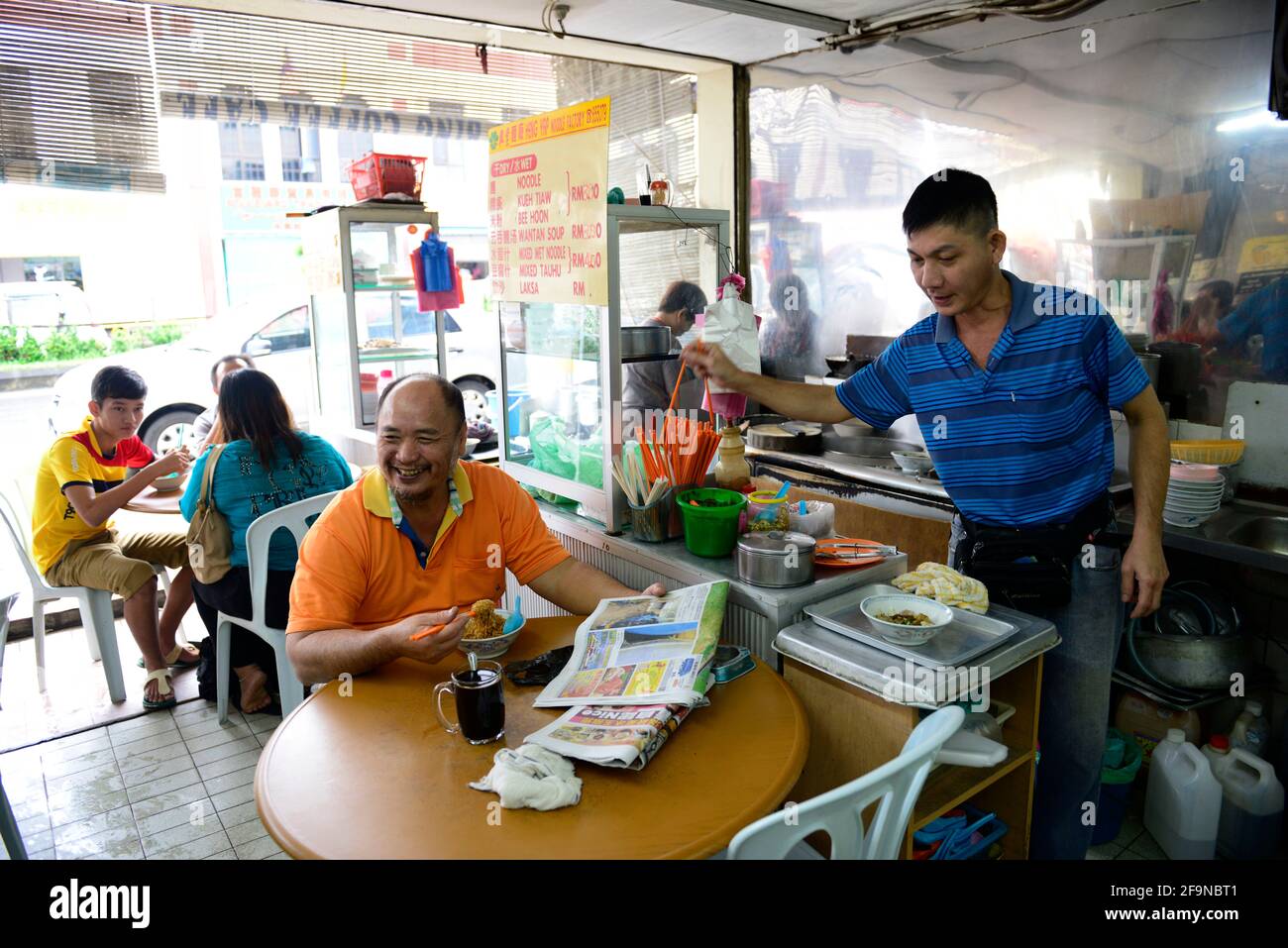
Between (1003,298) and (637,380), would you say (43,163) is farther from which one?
(1003,298)

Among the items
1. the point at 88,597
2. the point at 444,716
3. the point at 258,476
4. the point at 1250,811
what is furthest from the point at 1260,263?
the point at 88,597

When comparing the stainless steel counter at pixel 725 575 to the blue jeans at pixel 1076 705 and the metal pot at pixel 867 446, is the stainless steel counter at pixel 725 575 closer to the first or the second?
the blue jeans at pixel 1076 705

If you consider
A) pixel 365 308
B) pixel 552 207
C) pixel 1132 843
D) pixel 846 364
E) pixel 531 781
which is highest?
pixel 552 207

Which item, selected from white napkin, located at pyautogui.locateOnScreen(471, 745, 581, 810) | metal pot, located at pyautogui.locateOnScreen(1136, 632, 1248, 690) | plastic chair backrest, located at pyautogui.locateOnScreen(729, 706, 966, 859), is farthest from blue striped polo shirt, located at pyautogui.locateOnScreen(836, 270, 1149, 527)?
white napkin, located at pyautogui.locateOnScreen(471, 745, 581, 810)

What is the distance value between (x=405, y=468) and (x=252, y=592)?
4.37 feet

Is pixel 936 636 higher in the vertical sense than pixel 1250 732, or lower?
higher

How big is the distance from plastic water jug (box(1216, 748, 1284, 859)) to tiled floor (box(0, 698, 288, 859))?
2.90 meters

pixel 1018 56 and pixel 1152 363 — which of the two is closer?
pixel 1152 363

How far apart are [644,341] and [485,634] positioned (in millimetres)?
1084

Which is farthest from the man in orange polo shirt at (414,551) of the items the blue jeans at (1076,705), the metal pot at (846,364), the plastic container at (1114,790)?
the metal pot at (846,364)

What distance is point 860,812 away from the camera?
51.8 inches

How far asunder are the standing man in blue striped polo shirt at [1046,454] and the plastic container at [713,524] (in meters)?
0.56

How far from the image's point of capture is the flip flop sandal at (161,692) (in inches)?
144

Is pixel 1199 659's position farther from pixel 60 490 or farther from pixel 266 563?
pixel 60 490
